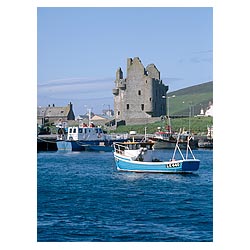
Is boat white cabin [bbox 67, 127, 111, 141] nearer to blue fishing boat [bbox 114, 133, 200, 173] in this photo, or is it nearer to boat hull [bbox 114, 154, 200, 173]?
blue fishing boat [bbox 114, 133, 200, 173]

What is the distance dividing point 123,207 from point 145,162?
6173 mm

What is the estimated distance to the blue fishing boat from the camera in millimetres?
17703

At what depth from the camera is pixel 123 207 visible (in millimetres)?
11781

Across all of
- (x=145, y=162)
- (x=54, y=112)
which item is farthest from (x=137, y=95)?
(x=145, y=162)

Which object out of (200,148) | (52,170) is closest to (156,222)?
(52,170)

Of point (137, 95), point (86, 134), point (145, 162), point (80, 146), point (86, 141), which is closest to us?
point (145, 162)

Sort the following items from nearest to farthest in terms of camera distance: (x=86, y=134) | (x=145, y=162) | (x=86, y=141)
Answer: (x=145, y=162), (x=86, y=141), (x=86, y=134)

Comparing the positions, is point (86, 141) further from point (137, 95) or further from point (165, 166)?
point (165, 166)

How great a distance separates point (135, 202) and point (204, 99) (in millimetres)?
57922

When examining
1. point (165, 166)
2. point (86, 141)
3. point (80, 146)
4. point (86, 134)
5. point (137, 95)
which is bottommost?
point (165, 166)

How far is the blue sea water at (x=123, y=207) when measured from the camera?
8.90 metres
